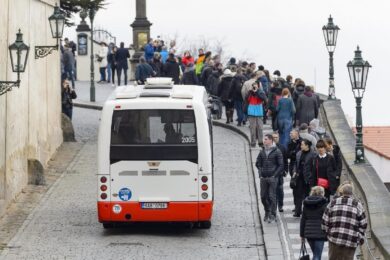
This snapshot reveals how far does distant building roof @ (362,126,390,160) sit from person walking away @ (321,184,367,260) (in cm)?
2832

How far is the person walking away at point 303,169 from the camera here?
2441 cm

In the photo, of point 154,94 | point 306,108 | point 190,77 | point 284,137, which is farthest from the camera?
point 190,77

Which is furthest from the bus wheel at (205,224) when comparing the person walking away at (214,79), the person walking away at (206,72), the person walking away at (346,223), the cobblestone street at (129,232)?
the person walking away at (206,72)

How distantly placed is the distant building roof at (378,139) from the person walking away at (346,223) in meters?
28.3

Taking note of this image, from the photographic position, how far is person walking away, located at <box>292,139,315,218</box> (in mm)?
24406

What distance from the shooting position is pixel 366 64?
27.0 m

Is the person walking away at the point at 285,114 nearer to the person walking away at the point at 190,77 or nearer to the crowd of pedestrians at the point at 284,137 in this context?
the crowd of pedestrians at the point at 284,137

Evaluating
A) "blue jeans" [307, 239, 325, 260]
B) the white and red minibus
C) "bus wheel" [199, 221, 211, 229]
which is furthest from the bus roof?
"blue jeans" [307, 239, 325, 260]

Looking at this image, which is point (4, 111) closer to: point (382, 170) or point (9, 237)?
point (9, 237)

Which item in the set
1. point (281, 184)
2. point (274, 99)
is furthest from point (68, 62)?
point (281, 184)

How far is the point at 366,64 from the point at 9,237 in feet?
26.8

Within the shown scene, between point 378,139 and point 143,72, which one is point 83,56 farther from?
point 143,72

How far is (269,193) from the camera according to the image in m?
25.2

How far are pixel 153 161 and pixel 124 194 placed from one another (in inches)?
32.3
